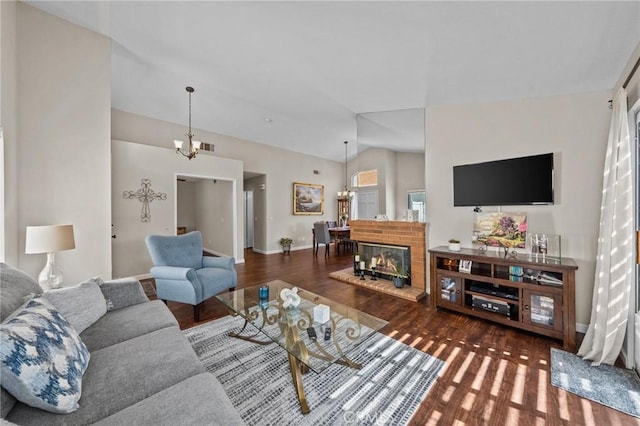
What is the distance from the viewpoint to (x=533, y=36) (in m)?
1.94

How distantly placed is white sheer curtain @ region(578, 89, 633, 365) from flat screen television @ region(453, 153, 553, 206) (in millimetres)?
491

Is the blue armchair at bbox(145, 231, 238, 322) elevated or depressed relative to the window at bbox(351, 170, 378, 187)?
depressed

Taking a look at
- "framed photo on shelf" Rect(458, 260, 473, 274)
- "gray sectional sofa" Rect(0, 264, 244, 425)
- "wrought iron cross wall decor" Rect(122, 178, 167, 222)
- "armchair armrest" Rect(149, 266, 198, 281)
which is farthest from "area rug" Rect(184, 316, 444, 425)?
"wrought iron cross wall decor" Rect(122, 178, 167, 222)

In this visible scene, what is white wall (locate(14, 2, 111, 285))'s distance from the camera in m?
2.53

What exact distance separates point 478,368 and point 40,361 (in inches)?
105

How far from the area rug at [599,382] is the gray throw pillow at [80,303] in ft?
11.0

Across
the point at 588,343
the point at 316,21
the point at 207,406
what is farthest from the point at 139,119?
the point at 588,343

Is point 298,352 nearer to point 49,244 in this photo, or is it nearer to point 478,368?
point 478,368

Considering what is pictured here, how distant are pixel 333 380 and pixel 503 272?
7.37 ft

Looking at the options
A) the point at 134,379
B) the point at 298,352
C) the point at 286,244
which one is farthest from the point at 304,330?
the point at 286,244

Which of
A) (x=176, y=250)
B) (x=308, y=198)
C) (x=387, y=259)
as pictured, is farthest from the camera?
(x=308, y=198)

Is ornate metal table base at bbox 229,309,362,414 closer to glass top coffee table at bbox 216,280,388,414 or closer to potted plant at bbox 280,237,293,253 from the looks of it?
glass top coffee table at bbox 216,280,388,414

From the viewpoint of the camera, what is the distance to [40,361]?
3.27ft

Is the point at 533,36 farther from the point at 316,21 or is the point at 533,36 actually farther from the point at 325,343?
the point at 325,343
